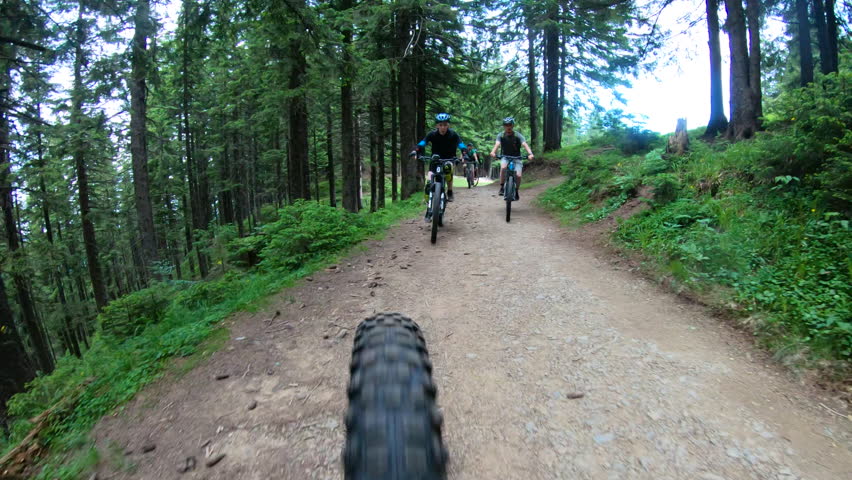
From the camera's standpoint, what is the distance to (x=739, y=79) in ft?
30.6

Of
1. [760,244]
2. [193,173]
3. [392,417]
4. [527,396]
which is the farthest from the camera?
[193,173]

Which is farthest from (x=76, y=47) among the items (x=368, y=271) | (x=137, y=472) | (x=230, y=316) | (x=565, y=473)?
(x=565, y=473)

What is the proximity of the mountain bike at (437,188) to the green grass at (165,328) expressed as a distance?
5.01 feet

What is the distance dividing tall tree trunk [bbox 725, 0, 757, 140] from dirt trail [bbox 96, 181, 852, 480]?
674cm

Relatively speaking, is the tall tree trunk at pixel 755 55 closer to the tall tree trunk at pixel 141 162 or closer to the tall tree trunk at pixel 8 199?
the tall tree trunk at pixel 8 199

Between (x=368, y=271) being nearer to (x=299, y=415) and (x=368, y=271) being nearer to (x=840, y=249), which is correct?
(x=299, y=415)

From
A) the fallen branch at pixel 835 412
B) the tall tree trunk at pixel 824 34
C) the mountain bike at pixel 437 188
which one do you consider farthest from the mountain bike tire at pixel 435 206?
the tall tree trunk at pixel 824 34

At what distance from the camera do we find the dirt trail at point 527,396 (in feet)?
8.05

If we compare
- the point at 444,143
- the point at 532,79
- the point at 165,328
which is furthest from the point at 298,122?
the point at 532,79

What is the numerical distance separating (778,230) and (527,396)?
379cm

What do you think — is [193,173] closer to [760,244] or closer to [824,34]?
[760,244]

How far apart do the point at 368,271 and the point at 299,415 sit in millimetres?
3413

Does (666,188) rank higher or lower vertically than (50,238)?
higher

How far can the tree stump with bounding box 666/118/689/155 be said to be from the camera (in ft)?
27.7
